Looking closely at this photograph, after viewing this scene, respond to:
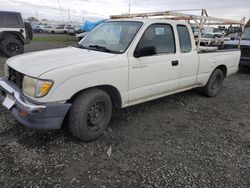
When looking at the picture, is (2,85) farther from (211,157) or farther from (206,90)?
(206,90)

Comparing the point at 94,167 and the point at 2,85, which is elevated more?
the point at 2,85

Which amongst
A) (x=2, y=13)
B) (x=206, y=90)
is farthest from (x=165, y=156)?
(x=2, y=13)

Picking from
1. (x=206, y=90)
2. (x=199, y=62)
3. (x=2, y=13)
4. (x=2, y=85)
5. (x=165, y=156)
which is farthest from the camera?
(x=2, y=13)

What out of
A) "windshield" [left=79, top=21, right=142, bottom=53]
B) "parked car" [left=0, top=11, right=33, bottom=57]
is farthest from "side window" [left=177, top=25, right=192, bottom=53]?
"parked car" [left=0, top=11, right=33, bottom=57]

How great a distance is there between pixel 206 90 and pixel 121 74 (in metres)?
3.02

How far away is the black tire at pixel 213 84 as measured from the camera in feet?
17.8

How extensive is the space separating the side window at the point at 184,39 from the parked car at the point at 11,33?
866cm

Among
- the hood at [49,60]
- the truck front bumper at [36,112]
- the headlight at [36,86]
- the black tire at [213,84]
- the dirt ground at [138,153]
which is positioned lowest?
the dirt ground at [138,153]

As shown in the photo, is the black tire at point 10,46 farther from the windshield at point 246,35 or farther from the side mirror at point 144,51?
the windshield at point 246,35

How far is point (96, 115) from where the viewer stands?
3.29 metres

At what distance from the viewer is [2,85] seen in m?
3.26

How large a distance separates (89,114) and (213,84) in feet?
12.2

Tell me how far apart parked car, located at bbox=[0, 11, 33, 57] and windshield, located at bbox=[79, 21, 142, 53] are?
25.0 ft

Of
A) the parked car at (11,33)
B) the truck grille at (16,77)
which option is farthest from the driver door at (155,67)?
the parked car at (11,33)
